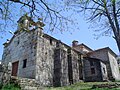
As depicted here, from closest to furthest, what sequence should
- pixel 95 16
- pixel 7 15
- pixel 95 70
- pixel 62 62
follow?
pixel 7 15
pixel 95 16
pixel 62 62
pixel 95 70

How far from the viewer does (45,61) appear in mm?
19750

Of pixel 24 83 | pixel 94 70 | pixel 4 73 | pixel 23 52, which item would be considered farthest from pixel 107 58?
pixel 4 73

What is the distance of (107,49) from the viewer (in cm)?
2909

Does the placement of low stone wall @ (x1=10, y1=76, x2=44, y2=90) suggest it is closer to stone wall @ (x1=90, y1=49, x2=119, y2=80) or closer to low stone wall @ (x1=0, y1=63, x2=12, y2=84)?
low stone wall @ (x1=0, y1=63, x2=12, y2=84)

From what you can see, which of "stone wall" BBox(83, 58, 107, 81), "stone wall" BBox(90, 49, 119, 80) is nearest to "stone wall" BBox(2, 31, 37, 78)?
"stone wall" BBox(83, 58, 107, 81)

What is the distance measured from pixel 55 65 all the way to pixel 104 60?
39.8 ft

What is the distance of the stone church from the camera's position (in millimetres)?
18703

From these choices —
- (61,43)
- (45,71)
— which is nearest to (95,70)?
(61,43)

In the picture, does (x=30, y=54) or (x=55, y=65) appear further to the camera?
(x=55, y=65)

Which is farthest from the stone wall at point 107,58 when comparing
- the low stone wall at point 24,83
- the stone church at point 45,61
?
the low stone wall at point 24,83

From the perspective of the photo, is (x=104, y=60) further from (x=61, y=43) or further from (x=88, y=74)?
(x=61, y=43)

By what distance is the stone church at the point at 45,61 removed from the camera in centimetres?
1870

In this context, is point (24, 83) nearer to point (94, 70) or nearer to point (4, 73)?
point (4, 73)

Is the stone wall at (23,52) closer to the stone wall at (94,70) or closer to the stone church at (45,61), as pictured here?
the stone church at (45,61)
